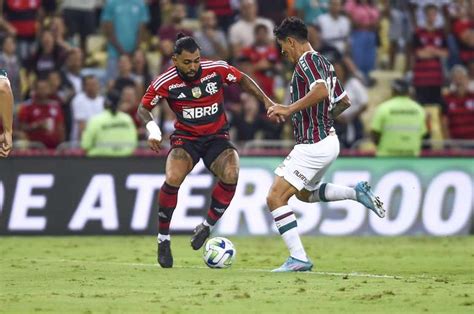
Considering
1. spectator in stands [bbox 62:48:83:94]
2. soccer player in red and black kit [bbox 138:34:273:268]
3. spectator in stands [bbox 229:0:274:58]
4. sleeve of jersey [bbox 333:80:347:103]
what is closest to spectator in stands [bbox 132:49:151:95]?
spectator in stands [bbox 62:48:83:94]

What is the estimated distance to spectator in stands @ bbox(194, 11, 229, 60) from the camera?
79.1 feet

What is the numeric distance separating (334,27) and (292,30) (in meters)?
11.3

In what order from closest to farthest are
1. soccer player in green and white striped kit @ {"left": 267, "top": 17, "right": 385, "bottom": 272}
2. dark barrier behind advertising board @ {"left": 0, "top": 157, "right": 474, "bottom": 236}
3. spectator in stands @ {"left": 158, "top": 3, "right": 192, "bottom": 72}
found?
soccer player in green and white striped kit @ {"left": 267, "top": 17, "right": 385, "bottom": 272}, dark barrier behind advertising board @ {"left": 0, "top": 157, "right": 474, "bottom": 236}, spectator in stands @ {"left": 158, "top": 3, "right": 192, "bottom": 72}

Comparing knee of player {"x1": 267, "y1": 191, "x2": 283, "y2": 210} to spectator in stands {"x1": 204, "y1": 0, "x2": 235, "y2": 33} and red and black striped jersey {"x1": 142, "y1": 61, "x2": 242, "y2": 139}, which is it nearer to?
red and black striped jersey {"x1": 142, "y1": 61, "x2": 242, "y2": 139}

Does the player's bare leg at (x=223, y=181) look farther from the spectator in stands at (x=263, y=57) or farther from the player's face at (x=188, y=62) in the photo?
the spectator in stands at (x=263, y=57)

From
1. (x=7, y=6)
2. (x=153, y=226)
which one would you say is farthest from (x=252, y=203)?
(x=7, y=6)

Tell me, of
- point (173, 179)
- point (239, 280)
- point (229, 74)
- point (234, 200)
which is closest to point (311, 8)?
point (234, 200)

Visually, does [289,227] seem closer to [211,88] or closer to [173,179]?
[173,179]

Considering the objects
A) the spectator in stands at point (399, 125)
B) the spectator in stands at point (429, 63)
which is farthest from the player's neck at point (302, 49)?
the spectator in stands at point (429, 63)

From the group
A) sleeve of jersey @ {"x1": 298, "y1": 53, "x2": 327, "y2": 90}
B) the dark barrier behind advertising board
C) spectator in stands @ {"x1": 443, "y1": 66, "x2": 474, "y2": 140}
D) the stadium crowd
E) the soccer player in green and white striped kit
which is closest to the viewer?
sleeve of jersey @ {"x1": 298, "y1": 53, "x2": 327, "y2": 90}

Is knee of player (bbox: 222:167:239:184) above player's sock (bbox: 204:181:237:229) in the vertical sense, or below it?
above

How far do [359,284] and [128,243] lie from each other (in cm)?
719

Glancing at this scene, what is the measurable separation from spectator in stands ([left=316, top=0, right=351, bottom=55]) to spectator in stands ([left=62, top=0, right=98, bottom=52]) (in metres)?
4.32

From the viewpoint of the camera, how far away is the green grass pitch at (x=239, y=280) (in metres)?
11.0
